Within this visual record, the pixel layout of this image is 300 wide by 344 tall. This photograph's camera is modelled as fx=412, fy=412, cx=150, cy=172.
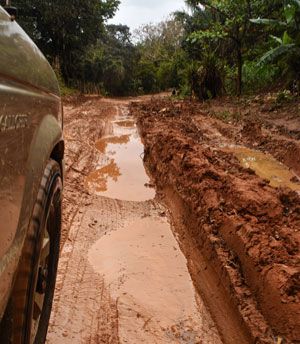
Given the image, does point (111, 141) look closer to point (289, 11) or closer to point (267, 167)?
point (267, 167)

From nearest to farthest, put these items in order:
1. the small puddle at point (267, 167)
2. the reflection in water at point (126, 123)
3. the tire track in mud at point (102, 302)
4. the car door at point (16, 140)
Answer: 1. the car door at point (16, 140)
2. the tire track in mud at point (102, 302)
3. the small puddle at point (267, 167)
4. the reflection in water at point (126, 123)

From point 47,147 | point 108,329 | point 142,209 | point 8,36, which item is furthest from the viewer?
point 142,209

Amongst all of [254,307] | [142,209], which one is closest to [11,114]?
[254,307]

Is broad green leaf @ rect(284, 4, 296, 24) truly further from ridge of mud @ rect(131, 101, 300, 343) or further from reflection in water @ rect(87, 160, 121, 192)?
reflection in water @ rect(87, 160, 121, 192)

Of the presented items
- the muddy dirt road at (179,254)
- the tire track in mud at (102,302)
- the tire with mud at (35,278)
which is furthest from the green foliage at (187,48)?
the tire with mud at (35,278)

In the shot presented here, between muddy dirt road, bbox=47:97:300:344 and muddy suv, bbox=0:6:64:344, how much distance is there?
111 cm

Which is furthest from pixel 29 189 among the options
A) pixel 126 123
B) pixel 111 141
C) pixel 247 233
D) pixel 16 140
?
pixel 126 123

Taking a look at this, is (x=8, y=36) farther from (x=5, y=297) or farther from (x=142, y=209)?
(x=142, y=209)

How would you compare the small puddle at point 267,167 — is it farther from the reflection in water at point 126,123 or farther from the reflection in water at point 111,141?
the reflection in water at point 126,123

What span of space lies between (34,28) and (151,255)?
21682 mm

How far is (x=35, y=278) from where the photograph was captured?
5.31ft

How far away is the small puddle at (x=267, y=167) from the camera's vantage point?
20.9 feet

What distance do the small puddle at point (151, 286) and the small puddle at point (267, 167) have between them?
98.1 inches

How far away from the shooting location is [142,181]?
21.6 feet
